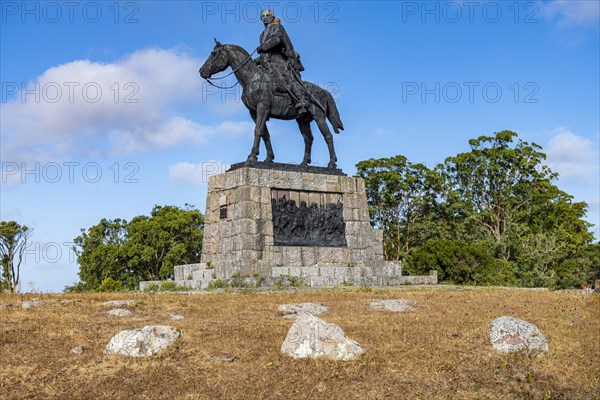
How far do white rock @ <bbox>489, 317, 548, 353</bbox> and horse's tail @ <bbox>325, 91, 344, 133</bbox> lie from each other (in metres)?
13.2

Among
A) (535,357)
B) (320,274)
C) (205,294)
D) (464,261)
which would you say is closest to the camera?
(535,357)

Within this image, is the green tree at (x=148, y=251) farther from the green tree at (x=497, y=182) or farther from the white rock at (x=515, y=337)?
the white rock at (x=515, y=337)

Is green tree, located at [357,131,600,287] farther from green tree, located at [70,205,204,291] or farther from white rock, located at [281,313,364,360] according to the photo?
white rock, located at [281,313,364,360]

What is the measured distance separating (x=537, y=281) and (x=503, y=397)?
31.4 meters

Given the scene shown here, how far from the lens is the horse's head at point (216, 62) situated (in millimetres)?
24216

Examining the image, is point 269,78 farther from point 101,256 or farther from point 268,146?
point 101,256

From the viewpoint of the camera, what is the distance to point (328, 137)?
2509 centimetres

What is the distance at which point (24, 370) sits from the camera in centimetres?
1136

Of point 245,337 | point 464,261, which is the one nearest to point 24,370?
point 245,337

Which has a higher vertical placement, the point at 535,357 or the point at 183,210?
the point at 183,210

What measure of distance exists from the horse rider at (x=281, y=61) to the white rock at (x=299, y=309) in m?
9.34

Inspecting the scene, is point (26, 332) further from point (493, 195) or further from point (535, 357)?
point (493, 195)

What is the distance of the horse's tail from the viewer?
83.7ft

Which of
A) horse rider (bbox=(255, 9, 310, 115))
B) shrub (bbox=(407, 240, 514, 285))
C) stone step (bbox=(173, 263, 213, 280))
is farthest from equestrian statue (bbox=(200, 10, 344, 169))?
shrub (bbox=(407, 240, 514, 285))
